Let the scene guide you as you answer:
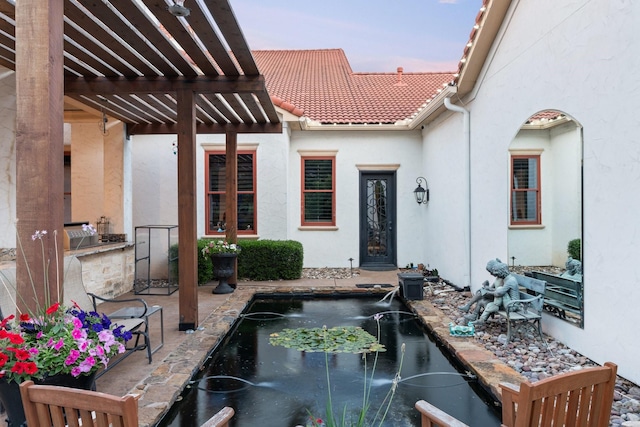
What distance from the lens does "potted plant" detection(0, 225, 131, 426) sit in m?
2.21

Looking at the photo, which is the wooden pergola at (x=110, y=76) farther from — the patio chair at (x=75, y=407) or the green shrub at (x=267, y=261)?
the green shrub at (x=267, y=261)

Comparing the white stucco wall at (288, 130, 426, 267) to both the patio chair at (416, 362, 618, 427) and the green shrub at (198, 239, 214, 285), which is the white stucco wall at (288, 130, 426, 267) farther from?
the patio chair at (416, 362, 618, 427)

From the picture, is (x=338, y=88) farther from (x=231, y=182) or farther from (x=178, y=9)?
(x=178, y=9)

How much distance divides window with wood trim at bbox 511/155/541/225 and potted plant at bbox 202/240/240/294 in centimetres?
474

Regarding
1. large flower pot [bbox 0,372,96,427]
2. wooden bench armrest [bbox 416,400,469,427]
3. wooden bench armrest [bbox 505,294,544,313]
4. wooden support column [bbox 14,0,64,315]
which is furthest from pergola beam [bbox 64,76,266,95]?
wooden bench armrest [bbox 416,400,469,427]

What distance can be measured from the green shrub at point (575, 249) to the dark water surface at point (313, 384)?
178cm

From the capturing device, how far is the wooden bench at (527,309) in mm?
4562

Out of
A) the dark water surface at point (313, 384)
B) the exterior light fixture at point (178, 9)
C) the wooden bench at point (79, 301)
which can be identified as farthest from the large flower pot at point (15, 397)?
the exterior light fixture at point (178, 9)

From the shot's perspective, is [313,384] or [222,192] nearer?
[313,384]

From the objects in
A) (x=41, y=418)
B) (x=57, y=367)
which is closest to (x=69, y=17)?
(x=57, y=367)

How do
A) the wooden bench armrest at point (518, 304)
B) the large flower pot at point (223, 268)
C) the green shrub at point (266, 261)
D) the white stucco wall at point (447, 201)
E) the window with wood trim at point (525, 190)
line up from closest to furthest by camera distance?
the wooden bench armrest at point (518, 304), the window with wood trim at point (525, 190), the white stucco wall at point (447, 201), the large flower pot at point (223, 268), the green shrub at point (266, 261)

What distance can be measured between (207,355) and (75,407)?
2913 millimetres

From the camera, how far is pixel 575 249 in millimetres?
4430

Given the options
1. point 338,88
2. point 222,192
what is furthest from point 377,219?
point 338,88
